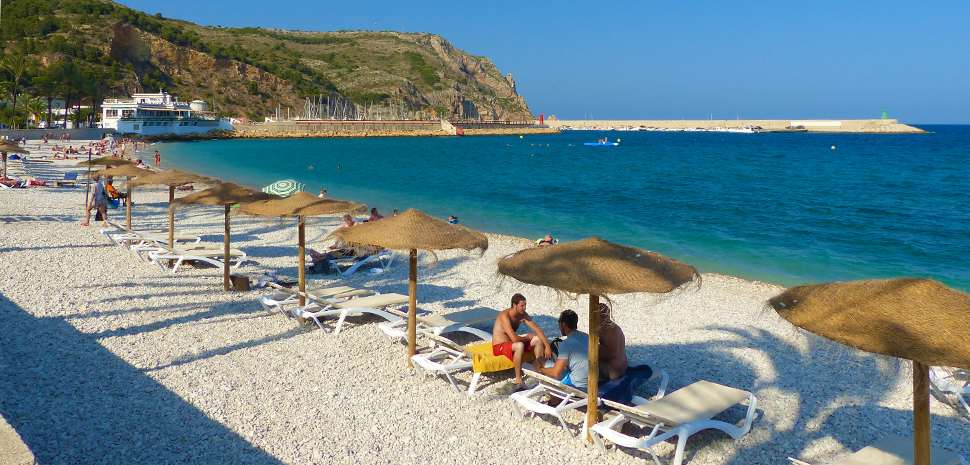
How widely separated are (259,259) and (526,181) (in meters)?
27.9

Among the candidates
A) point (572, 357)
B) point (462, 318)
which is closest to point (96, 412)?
point (462, 318)

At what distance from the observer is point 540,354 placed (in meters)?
5.83

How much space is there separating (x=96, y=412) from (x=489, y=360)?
3.30 m

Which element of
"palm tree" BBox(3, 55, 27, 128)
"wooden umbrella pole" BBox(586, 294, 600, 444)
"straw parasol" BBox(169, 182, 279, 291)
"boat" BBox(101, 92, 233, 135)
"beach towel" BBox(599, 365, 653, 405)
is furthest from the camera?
"boat" BBox(101, 92, 233, 135)

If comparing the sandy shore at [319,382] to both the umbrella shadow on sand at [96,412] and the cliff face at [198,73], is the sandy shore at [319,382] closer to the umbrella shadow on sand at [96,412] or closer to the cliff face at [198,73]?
the umbrella shadow on sand at [96,412]

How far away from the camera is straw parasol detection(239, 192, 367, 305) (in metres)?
7.78

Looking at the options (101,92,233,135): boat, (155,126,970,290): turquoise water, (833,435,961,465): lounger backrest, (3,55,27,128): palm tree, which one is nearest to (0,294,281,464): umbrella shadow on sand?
(833,435,961,465): lounger backrest

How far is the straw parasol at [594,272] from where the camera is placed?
14.2ft

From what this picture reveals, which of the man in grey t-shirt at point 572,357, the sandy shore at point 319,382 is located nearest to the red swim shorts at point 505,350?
the sandy shore at point 319,382

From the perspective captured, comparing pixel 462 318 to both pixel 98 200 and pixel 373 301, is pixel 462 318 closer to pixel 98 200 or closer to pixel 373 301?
pixel 373 301

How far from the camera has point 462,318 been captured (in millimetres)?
7430

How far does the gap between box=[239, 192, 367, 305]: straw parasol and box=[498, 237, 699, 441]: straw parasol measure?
11.8 ft

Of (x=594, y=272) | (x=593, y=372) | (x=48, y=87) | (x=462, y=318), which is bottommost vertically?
(x=462, y=318)

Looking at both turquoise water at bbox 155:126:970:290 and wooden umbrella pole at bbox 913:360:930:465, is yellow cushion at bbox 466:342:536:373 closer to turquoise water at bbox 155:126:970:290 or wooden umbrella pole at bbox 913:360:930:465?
wooden umbrella pole at bbox 913:360:930:465
